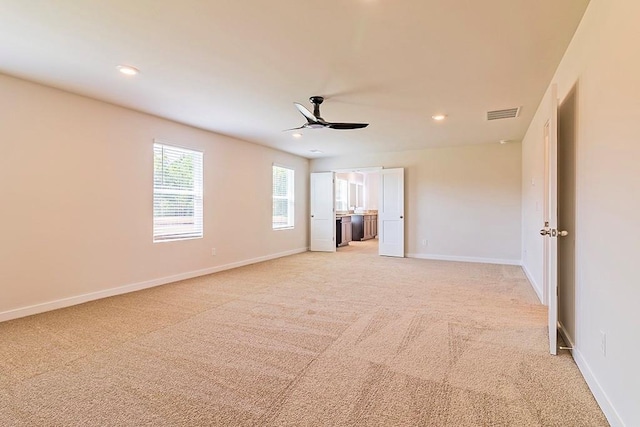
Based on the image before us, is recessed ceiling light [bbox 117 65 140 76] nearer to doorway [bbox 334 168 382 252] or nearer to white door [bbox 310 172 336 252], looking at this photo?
white door [bbox 310 172 336 252]

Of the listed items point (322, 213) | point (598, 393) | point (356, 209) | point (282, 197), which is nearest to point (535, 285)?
point (598, 393)

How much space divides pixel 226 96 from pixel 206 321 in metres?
2.50

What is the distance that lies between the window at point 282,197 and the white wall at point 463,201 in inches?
87.2

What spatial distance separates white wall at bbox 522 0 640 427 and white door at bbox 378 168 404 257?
4.77m

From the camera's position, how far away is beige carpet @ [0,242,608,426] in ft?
5.67

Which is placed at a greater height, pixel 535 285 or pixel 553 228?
pixel 553 228

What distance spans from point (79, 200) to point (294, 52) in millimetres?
3036

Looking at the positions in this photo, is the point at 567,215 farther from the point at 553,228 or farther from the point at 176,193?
the point at 176,193

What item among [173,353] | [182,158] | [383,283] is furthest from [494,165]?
[173,353]

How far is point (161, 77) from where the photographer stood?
328 centimetres

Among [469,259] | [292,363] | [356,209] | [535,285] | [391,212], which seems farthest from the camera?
[356,209]

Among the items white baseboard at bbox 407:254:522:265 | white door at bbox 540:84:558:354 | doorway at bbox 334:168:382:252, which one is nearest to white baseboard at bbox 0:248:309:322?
white baseboard at bbox 407:254:522:265

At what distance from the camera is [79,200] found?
3801 mm

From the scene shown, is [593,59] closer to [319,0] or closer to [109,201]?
[319,0]
